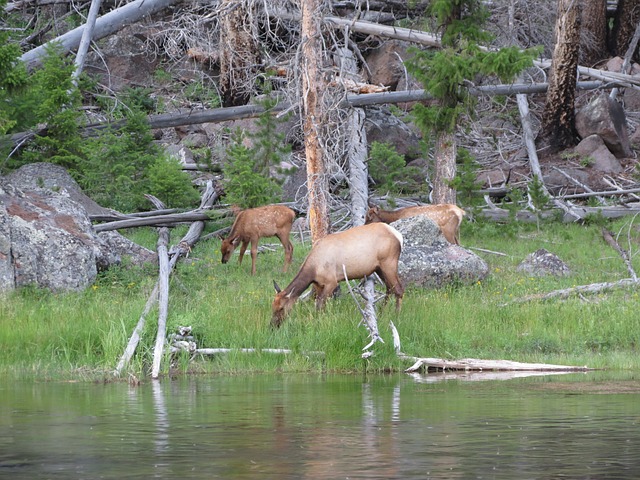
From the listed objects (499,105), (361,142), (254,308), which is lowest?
(254,308)

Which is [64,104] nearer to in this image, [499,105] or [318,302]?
[318,302]

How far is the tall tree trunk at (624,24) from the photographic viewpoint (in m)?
32.6

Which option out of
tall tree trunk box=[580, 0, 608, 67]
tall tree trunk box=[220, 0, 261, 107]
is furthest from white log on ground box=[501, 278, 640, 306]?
tall tree trunk box=[580, 0, 608, 67]

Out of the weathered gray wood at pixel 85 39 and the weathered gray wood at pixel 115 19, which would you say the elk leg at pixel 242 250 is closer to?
the weathered gray wood at pixel 85 39

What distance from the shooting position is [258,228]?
21.8 meters

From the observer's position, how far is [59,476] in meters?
7.64

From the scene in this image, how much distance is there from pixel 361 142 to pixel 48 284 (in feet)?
29.6

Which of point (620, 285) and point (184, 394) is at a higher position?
point (620, 285)

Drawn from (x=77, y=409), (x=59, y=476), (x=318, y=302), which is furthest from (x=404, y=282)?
(x=59, y=476)

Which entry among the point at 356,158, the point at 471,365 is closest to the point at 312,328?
the point at 471,365

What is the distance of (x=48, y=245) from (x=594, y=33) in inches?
772

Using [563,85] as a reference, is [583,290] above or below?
below

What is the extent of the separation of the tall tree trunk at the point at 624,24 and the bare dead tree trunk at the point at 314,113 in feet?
53.8

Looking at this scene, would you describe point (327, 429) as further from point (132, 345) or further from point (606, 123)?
point (606, 123)
